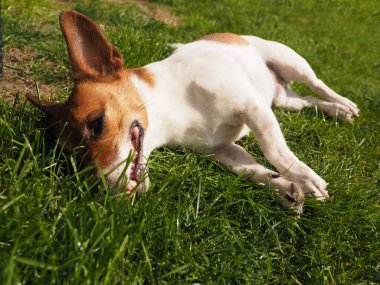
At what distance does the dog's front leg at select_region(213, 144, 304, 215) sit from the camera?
2652mm

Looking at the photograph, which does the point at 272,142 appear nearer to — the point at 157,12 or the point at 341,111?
the point at 341,111

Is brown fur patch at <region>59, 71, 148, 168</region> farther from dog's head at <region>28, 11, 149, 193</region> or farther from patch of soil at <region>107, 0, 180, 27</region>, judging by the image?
patch of soil at <region>107, 0, 180, 27</region>

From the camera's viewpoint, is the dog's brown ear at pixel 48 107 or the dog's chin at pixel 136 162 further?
the dog's brown ear at pixel 48 107

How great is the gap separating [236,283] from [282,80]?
3148 millimetres

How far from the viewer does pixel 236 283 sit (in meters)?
2.13

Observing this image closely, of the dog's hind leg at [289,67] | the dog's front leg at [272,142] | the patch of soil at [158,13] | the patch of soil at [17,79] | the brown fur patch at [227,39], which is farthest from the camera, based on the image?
the patch of soil at [158,13]

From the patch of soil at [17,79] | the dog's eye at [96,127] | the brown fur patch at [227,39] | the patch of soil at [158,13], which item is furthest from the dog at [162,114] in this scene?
the patch of soil at [158,13]

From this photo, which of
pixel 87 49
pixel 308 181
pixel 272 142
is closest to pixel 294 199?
pixel 308 181

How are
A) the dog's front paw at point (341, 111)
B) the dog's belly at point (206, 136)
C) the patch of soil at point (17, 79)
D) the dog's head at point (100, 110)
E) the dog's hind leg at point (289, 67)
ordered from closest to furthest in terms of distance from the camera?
the dog's head at point (100, 110)
the dog's belly at point (206, 136)
the patch of soil at point (17, 79)
the dog's front paw at point (341, 111)
the dog's hind leg at point (289, 67)

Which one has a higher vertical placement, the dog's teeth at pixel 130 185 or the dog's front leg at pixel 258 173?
the dog's teeth at pixel 130 185

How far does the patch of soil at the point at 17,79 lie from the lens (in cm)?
365

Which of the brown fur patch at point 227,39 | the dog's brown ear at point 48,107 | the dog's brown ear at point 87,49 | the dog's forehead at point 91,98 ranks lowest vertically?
the dog's brown ear at point 48,107

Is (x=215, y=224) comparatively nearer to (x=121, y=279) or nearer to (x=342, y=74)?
(x=121, y=279)

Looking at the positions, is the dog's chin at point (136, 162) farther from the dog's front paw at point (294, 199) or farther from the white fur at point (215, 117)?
the dog's front paw at point (294, 199)
